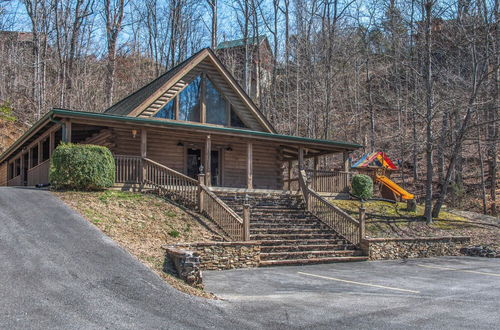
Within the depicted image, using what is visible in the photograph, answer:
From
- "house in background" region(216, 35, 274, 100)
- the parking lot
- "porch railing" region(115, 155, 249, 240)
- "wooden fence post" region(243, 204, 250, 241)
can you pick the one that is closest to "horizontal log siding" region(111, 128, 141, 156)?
"porch railing" region(115, 155, 249, 240)

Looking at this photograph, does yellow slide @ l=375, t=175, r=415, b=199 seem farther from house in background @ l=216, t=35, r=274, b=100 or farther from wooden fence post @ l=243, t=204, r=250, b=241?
house in background @ l=216, t=35, r=274, b=100

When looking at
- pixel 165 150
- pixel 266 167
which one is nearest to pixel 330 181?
pixel 266 167

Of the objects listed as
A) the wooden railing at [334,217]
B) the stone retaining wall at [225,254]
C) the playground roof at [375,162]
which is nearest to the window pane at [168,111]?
the wooden railing at [334,217]

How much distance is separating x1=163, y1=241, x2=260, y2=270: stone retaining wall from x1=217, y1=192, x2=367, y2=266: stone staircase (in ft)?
1.56

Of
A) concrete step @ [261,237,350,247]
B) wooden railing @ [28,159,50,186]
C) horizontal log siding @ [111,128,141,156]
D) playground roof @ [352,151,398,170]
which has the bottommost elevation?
concrete step @ [261,237,350,247]

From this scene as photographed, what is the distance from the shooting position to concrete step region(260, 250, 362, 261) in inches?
556

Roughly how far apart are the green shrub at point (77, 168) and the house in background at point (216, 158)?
4.74ft

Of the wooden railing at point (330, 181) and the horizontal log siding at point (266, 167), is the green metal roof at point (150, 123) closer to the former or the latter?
the wooden railing at point (330, 181)

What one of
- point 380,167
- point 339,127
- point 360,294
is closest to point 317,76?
point 339,127

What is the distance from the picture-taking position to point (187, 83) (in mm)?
21781

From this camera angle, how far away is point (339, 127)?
42125 millimetres

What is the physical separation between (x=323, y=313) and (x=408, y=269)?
684 centimetres

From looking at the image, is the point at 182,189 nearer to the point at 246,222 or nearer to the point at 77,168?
the point at 77,168

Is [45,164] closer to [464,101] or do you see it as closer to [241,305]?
[241,305]
